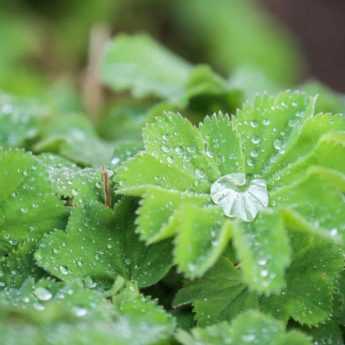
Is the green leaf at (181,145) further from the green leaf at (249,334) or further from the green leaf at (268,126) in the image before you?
the green leaf at (249,334)

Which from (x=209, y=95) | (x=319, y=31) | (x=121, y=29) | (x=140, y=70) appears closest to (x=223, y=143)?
(x=209, y=95)

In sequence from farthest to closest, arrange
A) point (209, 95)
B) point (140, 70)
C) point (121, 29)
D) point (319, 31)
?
1. point (319, 31)
2. point (121, 29)
3. point (140, 70)
4. point (209, 95)

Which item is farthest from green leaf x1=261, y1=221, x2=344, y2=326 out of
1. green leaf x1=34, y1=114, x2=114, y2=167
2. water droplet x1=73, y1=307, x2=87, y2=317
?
green leaf x1=34, y1=114, x2=114, y2=167

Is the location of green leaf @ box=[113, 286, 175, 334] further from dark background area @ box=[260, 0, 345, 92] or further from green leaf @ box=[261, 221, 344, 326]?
dark background area @ box=[260, 0, 345, 92]

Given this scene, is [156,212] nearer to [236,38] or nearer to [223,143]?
[223,143]

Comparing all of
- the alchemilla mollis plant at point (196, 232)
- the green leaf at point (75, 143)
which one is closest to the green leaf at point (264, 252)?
the alchemilla mollis plant at point (196, 232)

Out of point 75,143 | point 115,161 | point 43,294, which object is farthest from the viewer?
point 75,143
